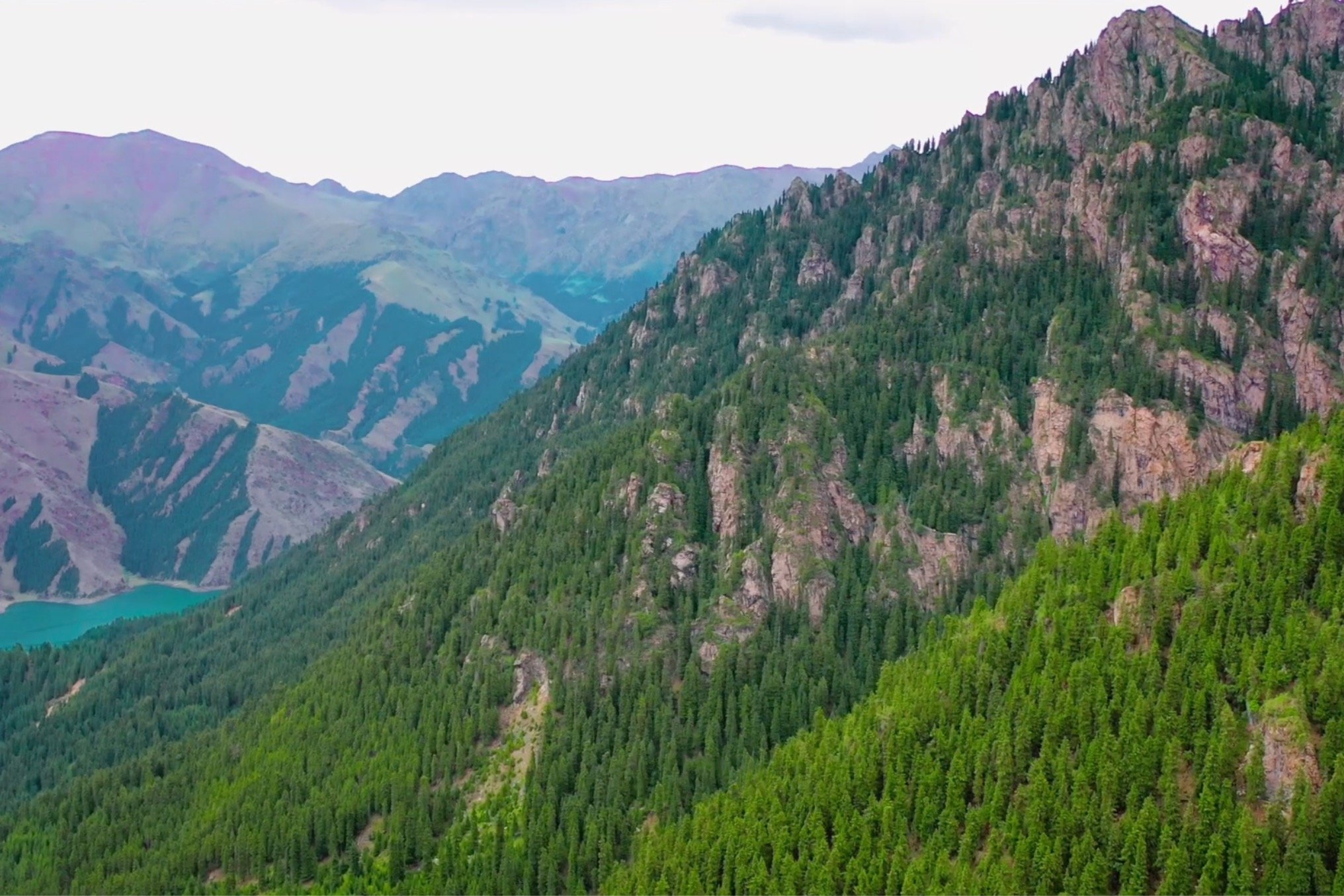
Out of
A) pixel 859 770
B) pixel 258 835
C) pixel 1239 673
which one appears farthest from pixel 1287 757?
pixel 258 835

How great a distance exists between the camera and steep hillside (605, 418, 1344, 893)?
12850 centimetres

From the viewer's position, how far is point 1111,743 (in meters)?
142

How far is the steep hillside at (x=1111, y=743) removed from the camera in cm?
12850

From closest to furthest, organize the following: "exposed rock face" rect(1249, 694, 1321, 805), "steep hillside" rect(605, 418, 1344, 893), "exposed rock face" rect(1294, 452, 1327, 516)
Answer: "exposed rock face" rect(1249, 694, 1321, 805)
"steep hillside" rect(605, 418, 1344, 893)
"exposed rock face" rect(1294, 452, 1327, 516)

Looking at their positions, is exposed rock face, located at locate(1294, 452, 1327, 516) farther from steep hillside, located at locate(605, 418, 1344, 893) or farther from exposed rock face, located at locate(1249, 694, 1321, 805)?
exposed rock face, located at locate(1249, 694, 1321, 805)

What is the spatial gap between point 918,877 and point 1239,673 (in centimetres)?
3761

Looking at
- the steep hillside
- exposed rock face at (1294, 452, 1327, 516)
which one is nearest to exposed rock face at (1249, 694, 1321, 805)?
the steep hillside

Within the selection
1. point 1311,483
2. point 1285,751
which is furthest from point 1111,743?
point 1311,483

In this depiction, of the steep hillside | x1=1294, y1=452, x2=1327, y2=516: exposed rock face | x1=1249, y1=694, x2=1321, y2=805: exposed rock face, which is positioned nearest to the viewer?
x1=1249, y1=694, x2=1321, y2=805: exposed rock face

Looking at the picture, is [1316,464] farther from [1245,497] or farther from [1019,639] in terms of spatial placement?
[1019,639]

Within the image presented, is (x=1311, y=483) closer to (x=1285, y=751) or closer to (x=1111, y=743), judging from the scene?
(x=1285, y=751)

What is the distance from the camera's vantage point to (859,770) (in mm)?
161875

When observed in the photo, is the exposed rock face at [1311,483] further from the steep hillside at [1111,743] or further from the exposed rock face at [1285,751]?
the exposed rock face at [1285,751]

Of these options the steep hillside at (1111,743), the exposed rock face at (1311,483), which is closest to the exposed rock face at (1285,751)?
the steep hillside at (1111,743)
